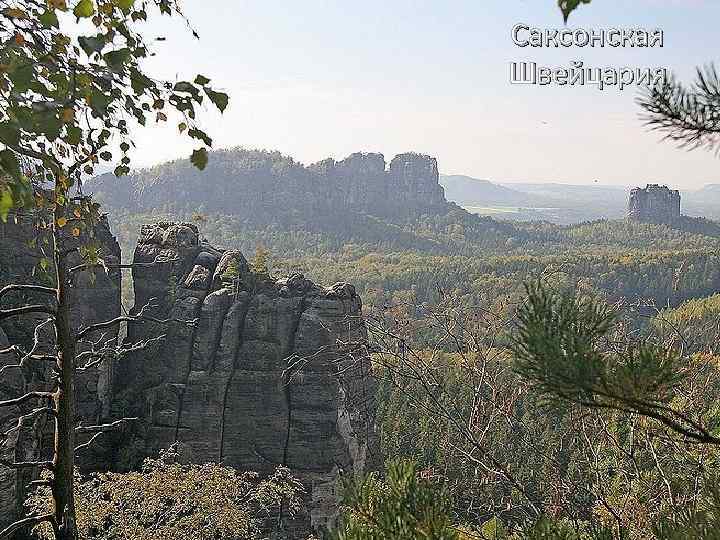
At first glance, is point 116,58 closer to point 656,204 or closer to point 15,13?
point 15,13

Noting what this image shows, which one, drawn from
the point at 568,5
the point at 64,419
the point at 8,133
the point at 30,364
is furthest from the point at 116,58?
the point at 30,364

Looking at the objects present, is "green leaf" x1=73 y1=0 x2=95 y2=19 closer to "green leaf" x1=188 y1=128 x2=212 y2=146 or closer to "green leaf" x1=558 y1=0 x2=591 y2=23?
"green leaf" x1=188 y1=128 x2=212 y2=146

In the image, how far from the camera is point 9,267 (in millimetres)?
10797

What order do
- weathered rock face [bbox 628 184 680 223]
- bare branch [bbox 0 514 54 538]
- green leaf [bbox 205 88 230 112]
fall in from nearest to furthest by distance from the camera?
green leaf [bbox 205 88 230 112], bare branch [bbox 0 514 54 538], weathered rock face [bbox 628 184 680 223]

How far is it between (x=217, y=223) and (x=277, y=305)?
10668 cm

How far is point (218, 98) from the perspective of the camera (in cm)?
187

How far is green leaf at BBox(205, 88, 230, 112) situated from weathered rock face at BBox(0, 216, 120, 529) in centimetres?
180

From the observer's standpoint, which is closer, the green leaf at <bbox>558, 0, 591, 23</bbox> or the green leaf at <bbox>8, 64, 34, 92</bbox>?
the green leaf at <bbox>558, 0, 591, 23</bbox>

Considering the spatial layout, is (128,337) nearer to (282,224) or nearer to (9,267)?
(9,267)

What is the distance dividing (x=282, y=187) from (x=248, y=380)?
127 meters

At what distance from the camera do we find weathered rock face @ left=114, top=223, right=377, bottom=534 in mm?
12391

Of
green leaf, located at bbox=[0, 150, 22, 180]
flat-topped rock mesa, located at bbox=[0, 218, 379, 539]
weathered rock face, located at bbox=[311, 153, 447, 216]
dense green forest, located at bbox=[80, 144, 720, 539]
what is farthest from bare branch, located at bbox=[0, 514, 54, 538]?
weathered rock face, located at bbox=[311, 153, 447, 216]

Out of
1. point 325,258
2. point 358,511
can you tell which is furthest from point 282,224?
point 358,511

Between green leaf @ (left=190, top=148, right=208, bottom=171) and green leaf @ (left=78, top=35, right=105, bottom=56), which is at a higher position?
green leaf @ (left=78, top=35, right=105, bottom=56)
